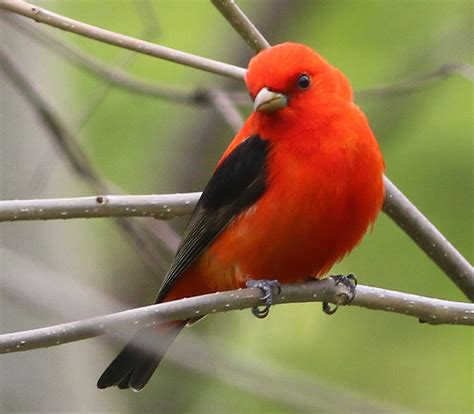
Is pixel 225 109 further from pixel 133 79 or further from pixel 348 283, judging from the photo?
pixel 348 283

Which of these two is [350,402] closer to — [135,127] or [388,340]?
[388,340]

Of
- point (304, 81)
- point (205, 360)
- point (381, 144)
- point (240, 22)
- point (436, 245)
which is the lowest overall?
point (381, 144)

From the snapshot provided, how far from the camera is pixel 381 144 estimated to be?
30.1ft

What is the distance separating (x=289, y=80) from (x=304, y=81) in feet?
0.39

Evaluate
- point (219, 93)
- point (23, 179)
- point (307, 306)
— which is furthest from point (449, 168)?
point (23, 179)

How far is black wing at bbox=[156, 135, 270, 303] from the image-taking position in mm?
5172

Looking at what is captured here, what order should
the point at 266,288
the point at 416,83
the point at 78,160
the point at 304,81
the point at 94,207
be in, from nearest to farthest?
the point at 94,207
the point at 266,288
the point at 304,81
the point at 78,160
the point at 416,83

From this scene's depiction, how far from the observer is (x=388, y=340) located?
9914mm

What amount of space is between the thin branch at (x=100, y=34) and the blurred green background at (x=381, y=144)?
335 cm

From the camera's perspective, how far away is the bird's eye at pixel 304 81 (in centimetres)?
530

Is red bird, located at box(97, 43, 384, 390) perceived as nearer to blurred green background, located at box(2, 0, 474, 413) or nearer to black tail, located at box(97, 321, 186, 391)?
black tail, located at box(97, 321, 186, 391)

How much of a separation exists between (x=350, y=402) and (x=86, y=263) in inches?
134

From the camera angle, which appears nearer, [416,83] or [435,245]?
[435,245]

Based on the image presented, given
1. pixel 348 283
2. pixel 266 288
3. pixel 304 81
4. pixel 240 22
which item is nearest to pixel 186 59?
Answer: pixel 240 22
